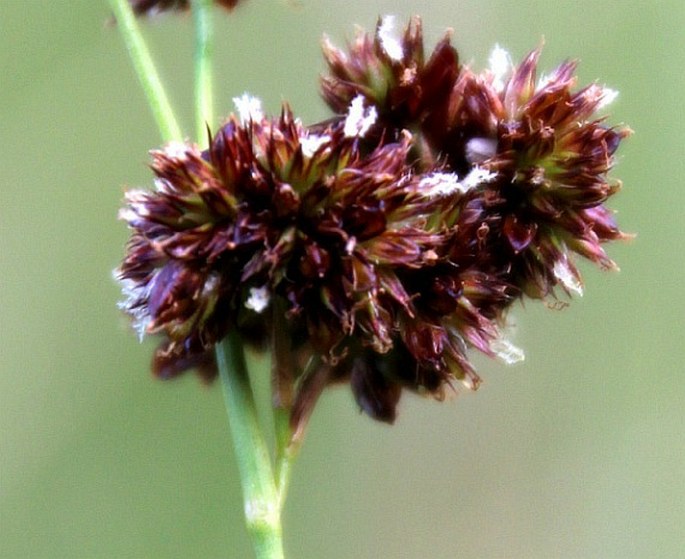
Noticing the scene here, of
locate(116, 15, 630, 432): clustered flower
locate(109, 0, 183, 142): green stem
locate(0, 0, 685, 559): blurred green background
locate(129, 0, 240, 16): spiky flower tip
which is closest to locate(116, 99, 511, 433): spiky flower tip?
locate(116, 15, 630, 432): clustered flower

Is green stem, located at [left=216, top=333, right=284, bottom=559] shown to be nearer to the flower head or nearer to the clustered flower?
the clustered flower

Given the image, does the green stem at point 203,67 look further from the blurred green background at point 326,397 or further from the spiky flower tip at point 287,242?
the blurred green background at point 326,397

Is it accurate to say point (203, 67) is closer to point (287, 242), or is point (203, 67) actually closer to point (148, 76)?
point (148, 76)

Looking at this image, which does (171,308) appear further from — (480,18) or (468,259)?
(480,18)

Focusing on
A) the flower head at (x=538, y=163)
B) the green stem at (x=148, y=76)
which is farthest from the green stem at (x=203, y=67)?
the flower head at (x=538, y=163)

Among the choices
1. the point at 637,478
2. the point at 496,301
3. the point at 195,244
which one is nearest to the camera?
the point at 195,244

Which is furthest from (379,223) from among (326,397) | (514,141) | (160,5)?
(326,397)

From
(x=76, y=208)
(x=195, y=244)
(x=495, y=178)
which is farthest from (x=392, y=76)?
(x=76, y=208)
